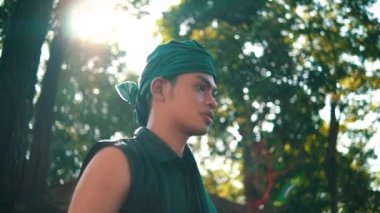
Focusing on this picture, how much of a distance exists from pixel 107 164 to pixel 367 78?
19.1 meters

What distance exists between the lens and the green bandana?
2.55 meters

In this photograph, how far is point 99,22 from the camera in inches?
763

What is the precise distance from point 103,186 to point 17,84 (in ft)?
16.7

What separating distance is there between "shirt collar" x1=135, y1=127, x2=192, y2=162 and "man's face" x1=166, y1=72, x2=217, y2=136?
0.12 metres

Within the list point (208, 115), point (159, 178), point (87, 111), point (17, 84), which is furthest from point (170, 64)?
point (87, 111)

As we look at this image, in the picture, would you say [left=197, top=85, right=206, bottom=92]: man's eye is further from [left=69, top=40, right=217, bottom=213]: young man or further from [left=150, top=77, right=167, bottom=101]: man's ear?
[left=150, top=77, right=167, bottom=101]: man's ear

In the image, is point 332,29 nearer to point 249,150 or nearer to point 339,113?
point 339,113

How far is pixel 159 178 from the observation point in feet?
7.34

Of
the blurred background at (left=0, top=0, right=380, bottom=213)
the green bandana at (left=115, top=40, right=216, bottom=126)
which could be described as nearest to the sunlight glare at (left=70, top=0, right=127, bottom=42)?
the blurred background at (left=0, top=0, right=380, bottom=213)

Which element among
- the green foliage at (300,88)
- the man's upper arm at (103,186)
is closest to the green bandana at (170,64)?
the man's upper arm at (103,186)

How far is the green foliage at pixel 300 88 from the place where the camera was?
19.2 metres

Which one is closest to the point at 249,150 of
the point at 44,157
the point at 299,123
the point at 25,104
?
the point at 299,123

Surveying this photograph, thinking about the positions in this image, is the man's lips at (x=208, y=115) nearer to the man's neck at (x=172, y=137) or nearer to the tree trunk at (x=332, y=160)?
the man's neck at (x=172, y=137)

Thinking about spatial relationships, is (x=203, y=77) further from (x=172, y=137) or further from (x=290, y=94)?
(x=290, y=94)
